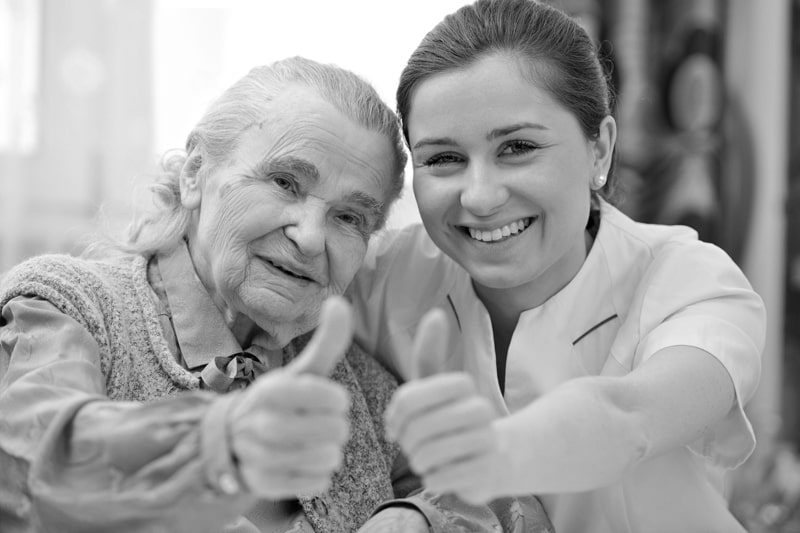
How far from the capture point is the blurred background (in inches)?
87.4

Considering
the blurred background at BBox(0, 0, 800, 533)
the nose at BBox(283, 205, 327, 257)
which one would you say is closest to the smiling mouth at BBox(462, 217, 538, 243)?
the nose at BBox(283, 205, 327, 257)

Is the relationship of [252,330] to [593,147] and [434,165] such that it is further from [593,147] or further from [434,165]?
[593,147]

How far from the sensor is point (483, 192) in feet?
4.01

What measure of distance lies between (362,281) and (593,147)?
1.36ft

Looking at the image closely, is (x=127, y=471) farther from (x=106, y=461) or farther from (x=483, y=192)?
(x=483, y=192)

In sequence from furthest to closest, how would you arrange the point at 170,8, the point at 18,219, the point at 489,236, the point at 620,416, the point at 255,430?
the point at 170,8, the point at 18,219, the point at 489,236, the point at 620,416, the point at 255,430

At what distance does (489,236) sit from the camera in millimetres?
1284

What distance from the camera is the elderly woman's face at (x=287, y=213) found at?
1.20 meters

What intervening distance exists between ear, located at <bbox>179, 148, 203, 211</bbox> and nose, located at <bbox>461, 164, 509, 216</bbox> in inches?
14.5

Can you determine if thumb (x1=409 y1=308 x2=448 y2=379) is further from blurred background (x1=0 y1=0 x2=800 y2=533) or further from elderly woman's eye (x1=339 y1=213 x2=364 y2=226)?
blurred background (x1=0 y1=0 x2=800 y2=533)

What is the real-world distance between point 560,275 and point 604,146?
0.20m

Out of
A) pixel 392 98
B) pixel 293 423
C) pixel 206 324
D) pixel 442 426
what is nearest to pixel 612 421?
pixel 442 426

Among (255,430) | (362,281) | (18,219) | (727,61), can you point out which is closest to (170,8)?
(18,219)

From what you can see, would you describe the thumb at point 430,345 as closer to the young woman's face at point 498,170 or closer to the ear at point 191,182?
the young woman's face at point 498,170
